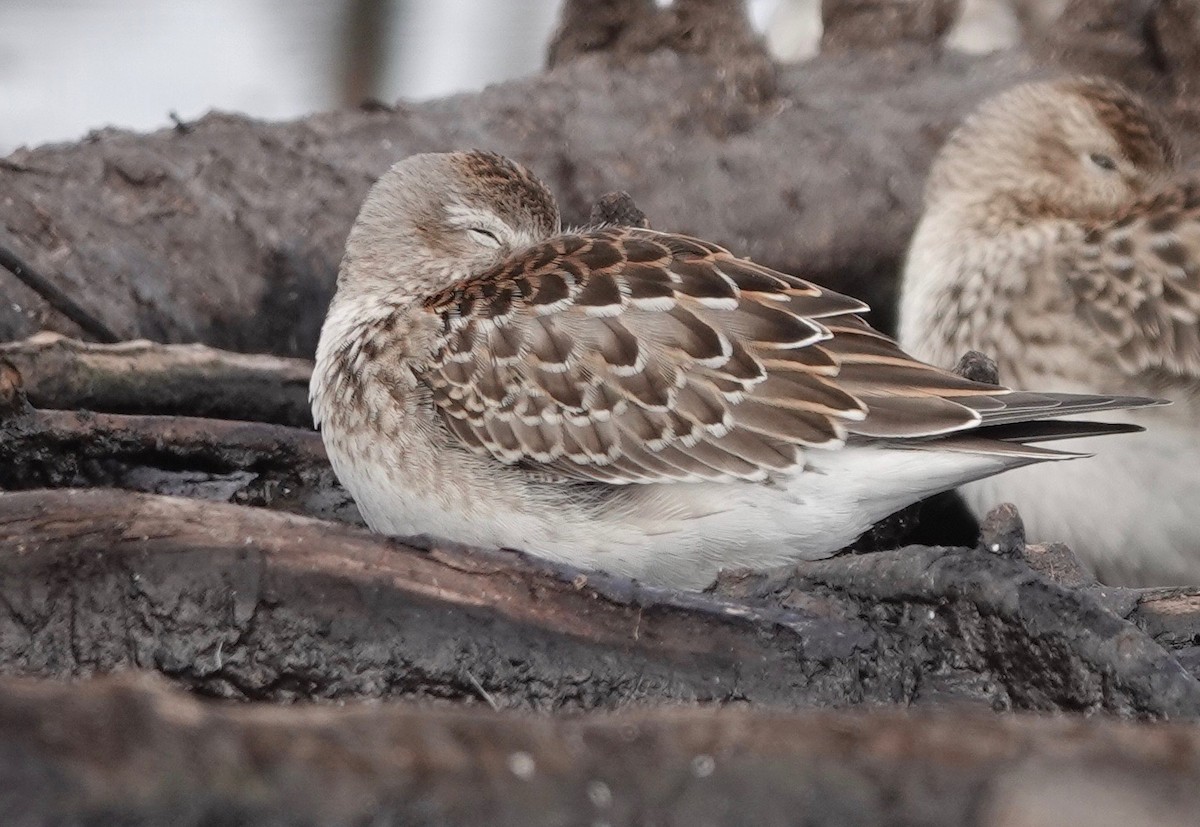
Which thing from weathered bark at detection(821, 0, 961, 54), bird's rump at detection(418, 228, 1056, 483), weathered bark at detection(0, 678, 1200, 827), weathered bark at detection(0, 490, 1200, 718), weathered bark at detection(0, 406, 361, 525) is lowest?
weathered bark at detection(0, 406, 361, 525)

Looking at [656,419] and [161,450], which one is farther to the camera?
[161,450]

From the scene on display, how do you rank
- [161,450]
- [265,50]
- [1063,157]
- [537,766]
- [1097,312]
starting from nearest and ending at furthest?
[537,766] → [161,450] → [1097,312] → [1063,157] → [265,50]

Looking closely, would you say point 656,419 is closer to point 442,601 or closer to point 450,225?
point 442,601

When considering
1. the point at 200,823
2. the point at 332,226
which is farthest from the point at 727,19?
the point at 200,823

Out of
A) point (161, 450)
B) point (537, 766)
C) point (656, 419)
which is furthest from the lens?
point (161, 450)

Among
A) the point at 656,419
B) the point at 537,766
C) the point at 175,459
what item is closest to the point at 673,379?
the point at 656,419

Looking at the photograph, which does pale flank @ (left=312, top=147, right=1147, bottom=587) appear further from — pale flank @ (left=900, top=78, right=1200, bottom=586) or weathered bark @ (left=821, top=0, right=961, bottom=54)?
weathered bark @ (left=821, top=0, right=961, bottom=54)

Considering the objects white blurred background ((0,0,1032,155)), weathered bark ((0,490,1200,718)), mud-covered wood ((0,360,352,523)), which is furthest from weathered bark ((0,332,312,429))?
white blurred background ((0,0,1032,155))
